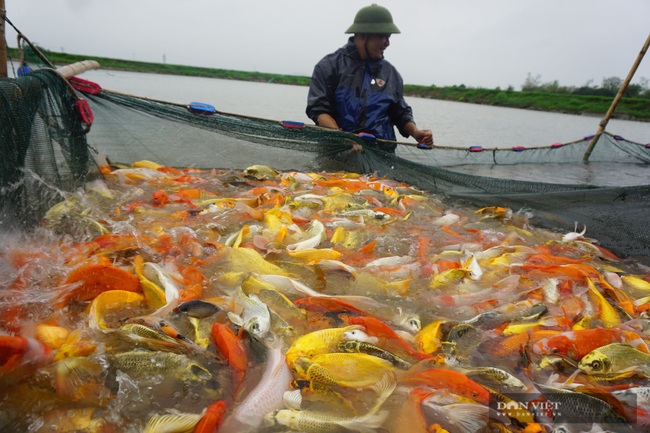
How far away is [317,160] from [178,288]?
3.66m

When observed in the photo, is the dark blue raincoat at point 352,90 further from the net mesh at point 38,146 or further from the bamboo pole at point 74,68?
the net mesh at point 38,146

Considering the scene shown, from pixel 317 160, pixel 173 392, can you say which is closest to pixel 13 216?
pixel 173 392

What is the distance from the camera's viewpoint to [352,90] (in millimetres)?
6496

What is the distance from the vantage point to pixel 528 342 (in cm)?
224

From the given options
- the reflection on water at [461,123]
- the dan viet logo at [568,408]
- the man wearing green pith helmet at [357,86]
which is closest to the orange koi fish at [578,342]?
the dan viet logo at [568,408]

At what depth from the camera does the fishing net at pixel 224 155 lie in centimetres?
299

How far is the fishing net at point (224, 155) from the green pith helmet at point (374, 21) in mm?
1776

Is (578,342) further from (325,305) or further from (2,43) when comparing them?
(2,43)

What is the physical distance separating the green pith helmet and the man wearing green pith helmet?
0.02 meters

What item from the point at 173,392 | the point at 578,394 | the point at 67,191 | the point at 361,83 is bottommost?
the point at 173,392

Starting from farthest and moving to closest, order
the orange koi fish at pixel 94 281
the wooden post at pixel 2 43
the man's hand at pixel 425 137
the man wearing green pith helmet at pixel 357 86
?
the man's hand at pixel 425 137, the man wearing green pith helmet at pixel 357 86, the wooden post at pixel 2 43, the orange koi fish at pixel 94 281

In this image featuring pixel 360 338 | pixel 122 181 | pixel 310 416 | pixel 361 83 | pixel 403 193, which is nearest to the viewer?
pixel 310 416

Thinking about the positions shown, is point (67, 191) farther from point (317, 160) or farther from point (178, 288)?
point (317, 160)

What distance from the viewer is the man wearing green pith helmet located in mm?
6402
